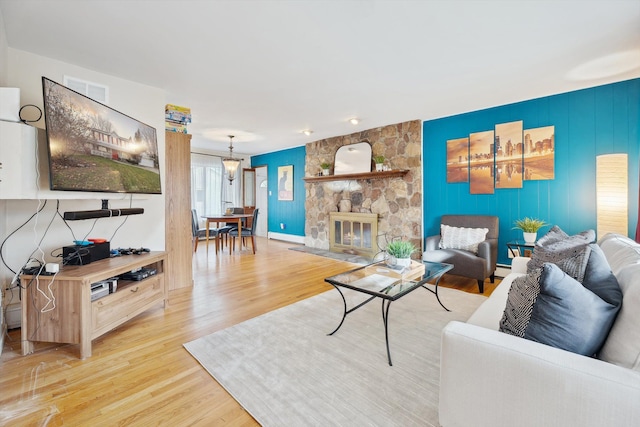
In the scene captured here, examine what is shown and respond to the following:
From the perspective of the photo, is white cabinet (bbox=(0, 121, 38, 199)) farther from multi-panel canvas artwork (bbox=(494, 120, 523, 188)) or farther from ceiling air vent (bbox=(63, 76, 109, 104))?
multi-panel canvas artwork (bbox=(494, 120, 523, 188))

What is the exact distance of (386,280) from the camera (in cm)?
228

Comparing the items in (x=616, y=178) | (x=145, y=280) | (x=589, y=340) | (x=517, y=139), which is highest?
(x=517, y=139)

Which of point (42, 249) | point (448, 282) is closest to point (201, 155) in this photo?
point (42, 249)

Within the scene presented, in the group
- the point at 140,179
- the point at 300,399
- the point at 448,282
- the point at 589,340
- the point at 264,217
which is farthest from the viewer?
the point at 264,217

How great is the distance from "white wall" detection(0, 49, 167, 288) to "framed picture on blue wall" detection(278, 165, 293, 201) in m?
3.99

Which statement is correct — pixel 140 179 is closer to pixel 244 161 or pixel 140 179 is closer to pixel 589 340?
pixel 589 340

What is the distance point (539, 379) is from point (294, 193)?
20.9ft

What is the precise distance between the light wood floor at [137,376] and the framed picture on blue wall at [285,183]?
4274mm

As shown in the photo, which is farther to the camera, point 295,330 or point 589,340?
point 295,330

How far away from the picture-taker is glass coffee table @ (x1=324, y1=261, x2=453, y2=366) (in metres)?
1.95

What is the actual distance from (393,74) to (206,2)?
1.86 metres

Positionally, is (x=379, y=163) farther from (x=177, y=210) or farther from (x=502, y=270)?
(x=177, y=210)

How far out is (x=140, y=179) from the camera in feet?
9.05

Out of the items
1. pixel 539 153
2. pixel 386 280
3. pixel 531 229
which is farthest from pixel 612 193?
pixel 386 280
